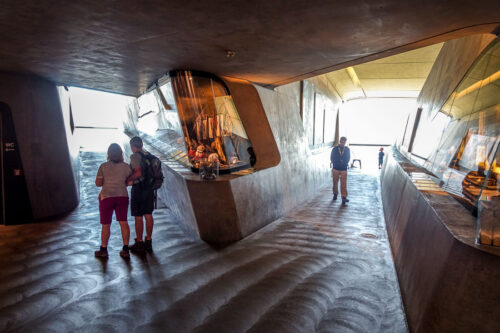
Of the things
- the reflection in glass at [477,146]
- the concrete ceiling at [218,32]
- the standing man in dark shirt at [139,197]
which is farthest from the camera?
the standing man in dark shirt at [139,197]

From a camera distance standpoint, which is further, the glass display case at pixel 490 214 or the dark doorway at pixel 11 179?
the dark doorway at pixel 11 179

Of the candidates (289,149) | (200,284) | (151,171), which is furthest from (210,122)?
(200,284)

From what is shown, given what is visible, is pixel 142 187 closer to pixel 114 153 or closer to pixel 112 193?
pixel 112 193

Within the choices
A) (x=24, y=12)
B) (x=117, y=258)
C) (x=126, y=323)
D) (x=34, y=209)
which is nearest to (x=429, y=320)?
(x=126, y=323)

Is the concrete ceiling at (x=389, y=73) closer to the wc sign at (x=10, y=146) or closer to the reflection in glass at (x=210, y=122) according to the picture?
the reflection in glass at (x=210, y=122)

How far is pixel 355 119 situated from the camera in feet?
99.5

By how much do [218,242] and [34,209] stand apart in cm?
431

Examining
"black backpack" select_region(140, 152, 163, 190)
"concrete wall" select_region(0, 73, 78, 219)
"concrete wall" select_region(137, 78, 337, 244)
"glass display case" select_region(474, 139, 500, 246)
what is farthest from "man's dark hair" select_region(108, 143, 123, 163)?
"glass display case" select_region(474, 139, 500, 246)

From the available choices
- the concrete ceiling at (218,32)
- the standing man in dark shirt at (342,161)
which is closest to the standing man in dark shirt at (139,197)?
the concrete ceiling at (218,32)

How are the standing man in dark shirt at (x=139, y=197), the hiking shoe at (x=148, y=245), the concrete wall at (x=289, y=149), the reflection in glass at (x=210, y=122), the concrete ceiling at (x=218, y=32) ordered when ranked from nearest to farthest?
the concrete ceiling at (x=218, y=32) → the standing man in dark shirt at (x=139, y=197) → the hiking shoe at (x=148, y=245) → the reflection in glass at (x=210, y=122) → the concrete wall at (x=289, y=149)

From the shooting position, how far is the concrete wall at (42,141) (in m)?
5.72

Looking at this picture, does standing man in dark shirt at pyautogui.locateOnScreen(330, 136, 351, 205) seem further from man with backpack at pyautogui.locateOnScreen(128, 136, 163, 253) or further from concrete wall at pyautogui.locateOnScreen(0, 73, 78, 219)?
concrete wall at pyautogui.locateOnScreen(0, 73, 78, 219)

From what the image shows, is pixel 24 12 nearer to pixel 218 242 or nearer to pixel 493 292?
pixel 218 242

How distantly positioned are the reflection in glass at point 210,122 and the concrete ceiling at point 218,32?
2.17 feet
